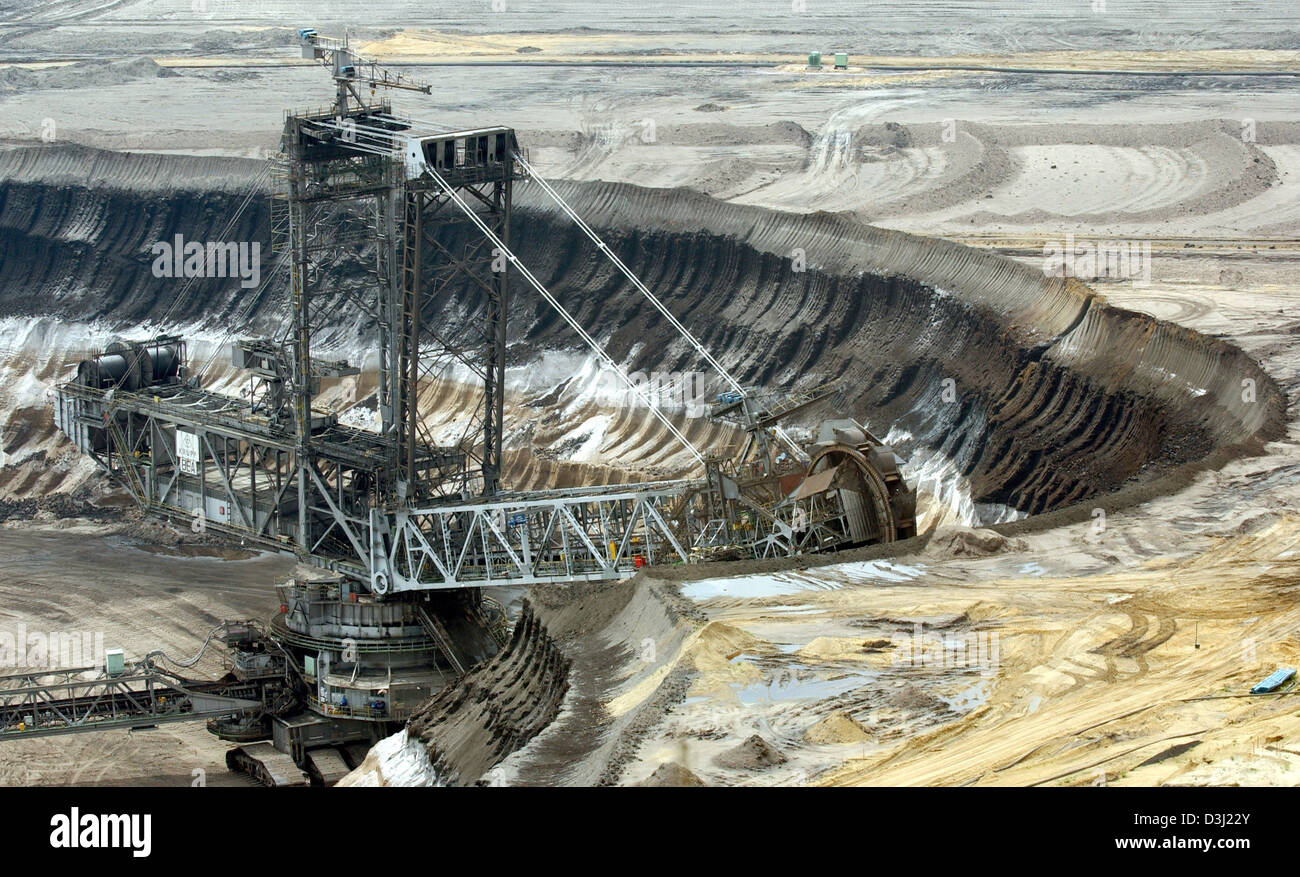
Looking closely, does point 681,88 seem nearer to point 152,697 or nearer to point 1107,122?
point 1107,122

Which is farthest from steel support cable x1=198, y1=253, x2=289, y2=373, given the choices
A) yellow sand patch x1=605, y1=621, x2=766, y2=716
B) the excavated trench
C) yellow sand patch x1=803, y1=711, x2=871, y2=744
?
yellow sand patch x1=803, y1=711, x2=871, y2=744

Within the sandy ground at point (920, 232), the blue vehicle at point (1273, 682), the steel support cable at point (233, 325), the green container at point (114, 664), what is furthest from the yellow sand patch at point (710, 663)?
the steel support cable at point (233, 325)

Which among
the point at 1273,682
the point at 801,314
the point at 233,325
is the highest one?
the point at 1273,682

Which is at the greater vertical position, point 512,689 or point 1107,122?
point 1107,122

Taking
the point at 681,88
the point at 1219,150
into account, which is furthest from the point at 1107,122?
the point at 681,88

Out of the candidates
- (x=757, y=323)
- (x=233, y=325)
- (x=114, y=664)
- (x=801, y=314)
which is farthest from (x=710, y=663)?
A: (x=233, y=325)

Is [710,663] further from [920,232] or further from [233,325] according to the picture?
[233,325]
